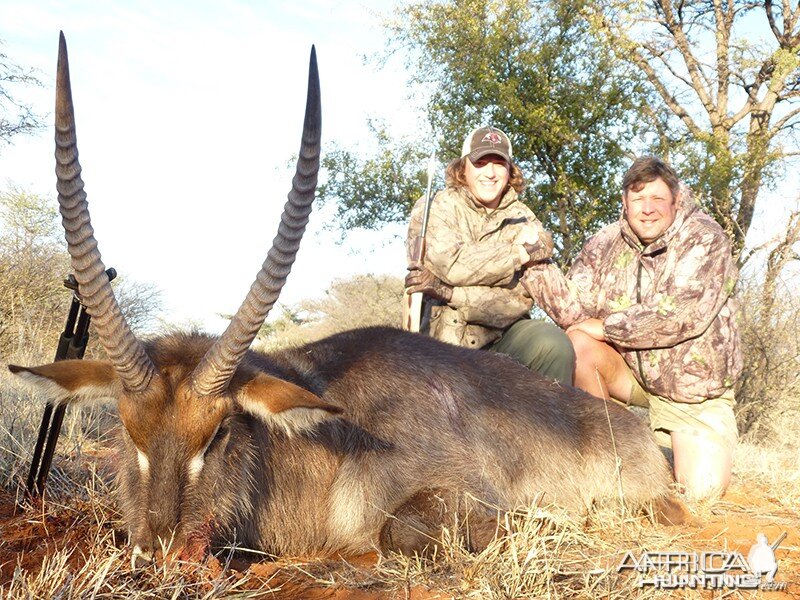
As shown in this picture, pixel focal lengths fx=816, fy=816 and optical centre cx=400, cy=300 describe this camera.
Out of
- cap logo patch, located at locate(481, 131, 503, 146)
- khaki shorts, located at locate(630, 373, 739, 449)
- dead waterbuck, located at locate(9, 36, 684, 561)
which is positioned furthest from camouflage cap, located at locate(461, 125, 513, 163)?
khaki shorts, located at locate(630, 373, 739, 449)

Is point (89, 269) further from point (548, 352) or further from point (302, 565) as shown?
point (548, 352)

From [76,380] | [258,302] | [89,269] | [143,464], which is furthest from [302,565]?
[89,269]

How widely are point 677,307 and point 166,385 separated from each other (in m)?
3.79

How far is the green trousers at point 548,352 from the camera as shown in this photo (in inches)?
239

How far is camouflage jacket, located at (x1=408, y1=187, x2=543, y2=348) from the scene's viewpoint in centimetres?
629

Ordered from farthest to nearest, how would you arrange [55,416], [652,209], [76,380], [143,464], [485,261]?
1. [485,261]
2. [652,209]
3. [55,416]
4. [76,380]
5. [143,464]

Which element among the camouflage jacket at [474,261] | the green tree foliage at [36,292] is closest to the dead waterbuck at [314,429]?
the camouflage jacket at [474,261]

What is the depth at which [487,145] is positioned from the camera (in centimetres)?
653

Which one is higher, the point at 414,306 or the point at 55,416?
the point at 414,306

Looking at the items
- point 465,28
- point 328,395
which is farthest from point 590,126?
point 328,395

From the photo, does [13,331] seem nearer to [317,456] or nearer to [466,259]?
[466,259]

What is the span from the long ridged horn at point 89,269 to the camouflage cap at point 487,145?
3.74 meters

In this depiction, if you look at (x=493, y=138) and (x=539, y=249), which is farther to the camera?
(x=493, y=138)

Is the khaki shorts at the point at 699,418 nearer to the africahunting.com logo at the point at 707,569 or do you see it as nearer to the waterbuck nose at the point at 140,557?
the africahunting.com logo at the point at 707,569
